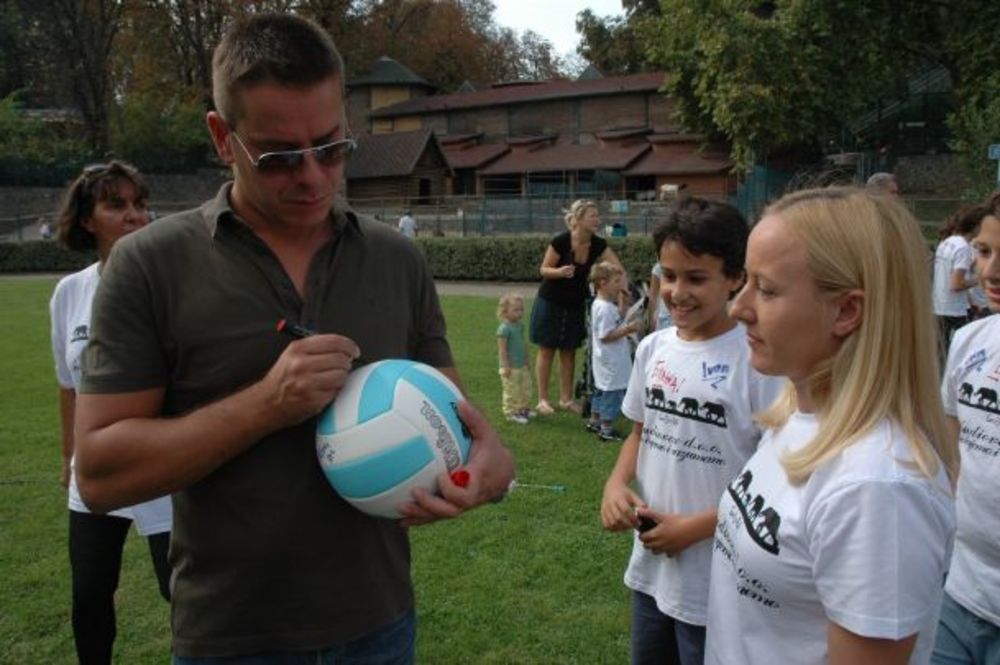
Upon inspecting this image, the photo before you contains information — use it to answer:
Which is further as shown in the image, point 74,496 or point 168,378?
point 74,496

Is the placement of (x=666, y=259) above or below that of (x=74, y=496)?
above

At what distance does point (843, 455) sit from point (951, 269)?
852cm

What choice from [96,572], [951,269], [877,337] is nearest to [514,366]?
[951,269]

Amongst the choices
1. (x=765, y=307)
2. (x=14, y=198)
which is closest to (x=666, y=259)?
(x=765, y=307)

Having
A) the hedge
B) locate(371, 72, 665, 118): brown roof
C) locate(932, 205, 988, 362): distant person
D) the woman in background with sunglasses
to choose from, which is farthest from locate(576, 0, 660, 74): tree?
the woman in background with sunglasses

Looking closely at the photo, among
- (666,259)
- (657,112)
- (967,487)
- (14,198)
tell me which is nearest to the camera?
(967,487)

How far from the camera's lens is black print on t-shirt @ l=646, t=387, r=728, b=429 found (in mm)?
2752

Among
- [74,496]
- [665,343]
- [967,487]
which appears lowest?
[74,496]

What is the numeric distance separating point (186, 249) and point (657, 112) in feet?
180

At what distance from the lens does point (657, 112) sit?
2128 inches

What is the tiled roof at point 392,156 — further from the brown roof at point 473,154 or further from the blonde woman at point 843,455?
the blonde woman at point 843,455

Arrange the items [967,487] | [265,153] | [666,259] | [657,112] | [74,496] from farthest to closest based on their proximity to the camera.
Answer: [657,112]
[74,496]
[666,259]
[967,487]
[265,153]

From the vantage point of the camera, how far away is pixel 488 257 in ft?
89.0

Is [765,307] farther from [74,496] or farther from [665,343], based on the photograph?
[74,496]
